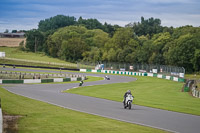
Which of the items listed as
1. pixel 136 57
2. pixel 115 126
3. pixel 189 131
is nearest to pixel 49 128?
pixel 115 126

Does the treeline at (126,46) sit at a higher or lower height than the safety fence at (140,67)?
higher

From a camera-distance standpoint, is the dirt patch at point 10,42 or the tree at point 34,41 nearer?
the tree at point 34,41

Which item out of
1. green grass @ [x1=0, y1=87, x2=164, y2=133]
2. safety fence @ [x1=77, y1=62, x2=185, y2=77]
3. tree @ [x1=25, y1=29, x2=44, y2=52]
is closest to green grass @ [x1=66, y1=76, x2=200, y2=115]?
green grass @ [x1=0, y1=87, x2=164, y2=133]

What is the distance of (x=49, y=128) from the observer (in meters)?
15.2

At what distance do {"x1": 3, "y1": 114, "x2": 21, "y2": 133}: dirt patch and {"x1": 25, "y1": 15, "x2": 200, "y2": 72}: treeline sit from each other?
234 ft

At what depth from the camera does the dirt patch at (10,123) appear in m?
14.2

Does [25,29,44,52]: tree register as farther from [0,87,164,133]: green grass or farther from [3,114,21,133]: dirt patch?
[3,114,21,133]: dirt patch

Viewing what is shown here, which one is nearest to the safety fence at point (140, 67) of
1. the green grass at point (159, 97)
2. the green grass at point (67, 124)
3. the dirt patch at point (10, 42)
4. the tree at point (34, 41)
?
the green grass at point (159, 97)

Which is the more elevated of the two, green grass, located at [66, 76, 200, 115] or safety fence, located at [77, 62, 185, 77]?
safety fence, located at [77, 62, 185, 77]

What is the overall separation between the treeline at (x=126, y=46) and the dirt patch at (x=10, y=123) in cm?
7131

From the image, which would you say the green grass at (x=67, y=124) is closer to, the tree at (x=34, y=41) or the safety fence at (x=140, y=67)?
the safety fence at (x=140, y=67)

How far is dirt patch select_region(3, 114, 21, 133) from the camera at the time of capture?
46.5ft

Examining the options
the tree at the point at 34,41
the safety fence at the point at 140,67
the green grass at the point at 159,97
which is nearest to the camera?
the green grass at the point at 159,97

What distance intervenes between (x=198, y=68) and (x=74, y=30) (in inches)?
3398
